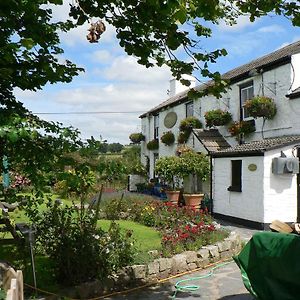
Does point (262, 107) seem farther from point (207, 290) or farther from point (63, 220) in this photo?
point (63, 220)

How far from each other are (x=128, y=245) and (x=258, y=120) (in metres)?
10.2

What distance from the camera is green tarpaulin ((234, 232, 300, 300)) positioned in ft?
17.7

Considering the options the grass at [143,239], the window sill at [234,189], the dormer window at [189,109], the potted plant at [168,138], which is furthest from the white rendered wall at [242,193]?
the potted plant at [168,138]

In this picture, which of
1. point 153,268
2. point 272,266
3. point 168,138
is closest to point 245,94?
point 168,138

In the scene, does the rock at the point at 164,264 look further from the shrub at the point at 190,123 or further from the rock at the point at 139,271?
the shrub at the point at 190,123

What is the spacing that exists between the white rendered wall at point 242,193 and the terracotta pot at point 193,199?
141 cm

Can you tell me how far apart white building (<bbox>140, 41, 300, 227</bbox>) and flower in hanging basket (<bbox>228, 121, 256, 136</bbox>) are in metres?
0.20

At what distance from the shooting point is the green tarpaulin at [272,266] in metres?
5.40

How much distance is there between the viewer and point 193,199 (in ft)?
60.3

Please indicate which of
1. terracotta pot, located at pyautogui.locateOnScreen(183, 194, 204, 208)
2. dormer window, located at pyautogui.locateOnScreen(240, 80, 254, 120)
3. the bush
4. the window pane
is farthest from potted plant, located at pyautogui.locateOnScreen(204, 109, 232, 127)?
the bush

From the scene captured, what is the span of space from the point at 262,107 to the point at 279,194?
324 cm

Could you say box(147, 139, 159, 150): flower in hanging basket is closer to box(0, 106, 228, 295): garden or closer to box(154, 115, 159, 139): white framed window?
box(154, 115, 159, 139): white framed window

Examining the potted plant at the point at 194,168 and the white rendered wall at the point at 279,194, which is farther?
the potted plant at the point at 194,168

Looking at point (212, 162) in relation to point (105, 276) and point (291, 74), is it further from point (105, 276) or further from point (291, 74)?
point (105, 276)
